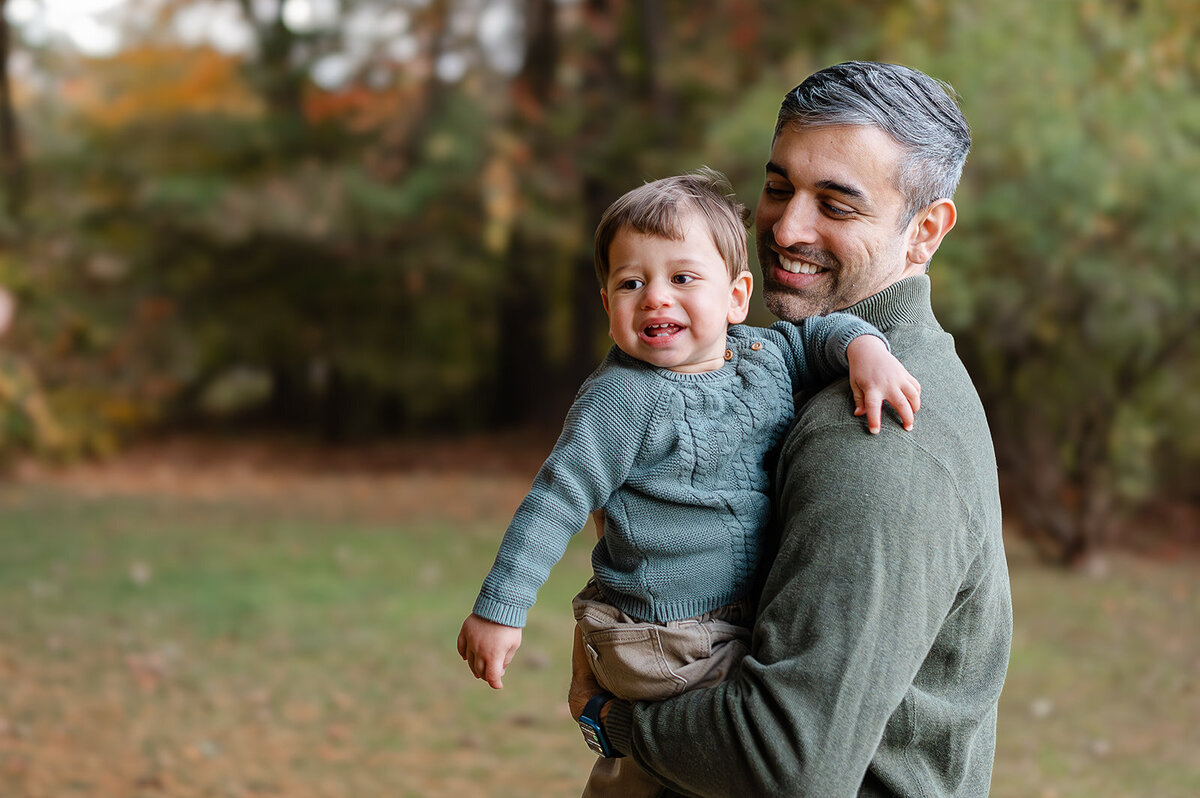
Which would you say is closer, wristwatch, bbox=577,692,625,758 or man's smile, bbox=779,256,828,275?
wristwatch, bbox=577,692,625,758

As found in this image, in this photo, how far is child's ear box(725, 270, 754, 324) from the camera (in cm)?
194

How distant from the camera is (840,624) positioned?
1461mm

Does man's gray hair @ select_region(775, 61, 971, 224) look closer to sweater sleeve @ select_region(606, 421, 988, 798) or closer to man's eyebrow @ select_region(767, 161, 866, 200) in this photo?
man's eyebrow @ select_region(767, 161, 866, 200)

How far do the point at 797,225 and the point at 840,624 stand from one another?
681 mm

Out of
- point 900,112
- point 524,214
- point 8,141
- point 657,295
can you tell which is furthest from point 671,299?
point 8,141

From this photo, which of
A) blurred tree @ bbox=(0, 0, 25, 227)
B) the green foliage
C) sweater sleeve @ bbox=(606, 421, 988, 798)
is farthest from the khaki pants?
blurred tree @ bbox=(0, 0, 25, 227)

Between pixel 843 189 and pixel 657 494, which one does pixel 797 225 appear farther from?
pixel 657 494

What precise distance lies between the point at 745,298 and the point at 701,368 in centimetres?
21

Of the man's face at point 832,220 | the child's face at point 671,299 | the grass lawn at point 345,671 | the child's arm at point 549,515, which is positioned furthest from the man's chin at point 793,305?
the grass lawn at point 345,671

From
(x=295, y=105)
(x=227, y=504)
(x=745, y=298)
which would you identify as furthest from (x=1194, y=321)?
(x=295, y=105)

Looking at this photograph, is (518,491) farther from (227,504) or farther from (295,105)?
(295,105)

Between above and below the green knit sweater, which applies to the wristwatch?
below

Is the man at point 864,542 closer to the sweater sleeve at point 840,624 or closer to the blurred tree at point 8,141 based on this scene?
the sweater sleeve at point 840,624

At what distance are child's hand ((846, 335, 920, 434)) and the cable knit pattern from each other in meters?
0.11
